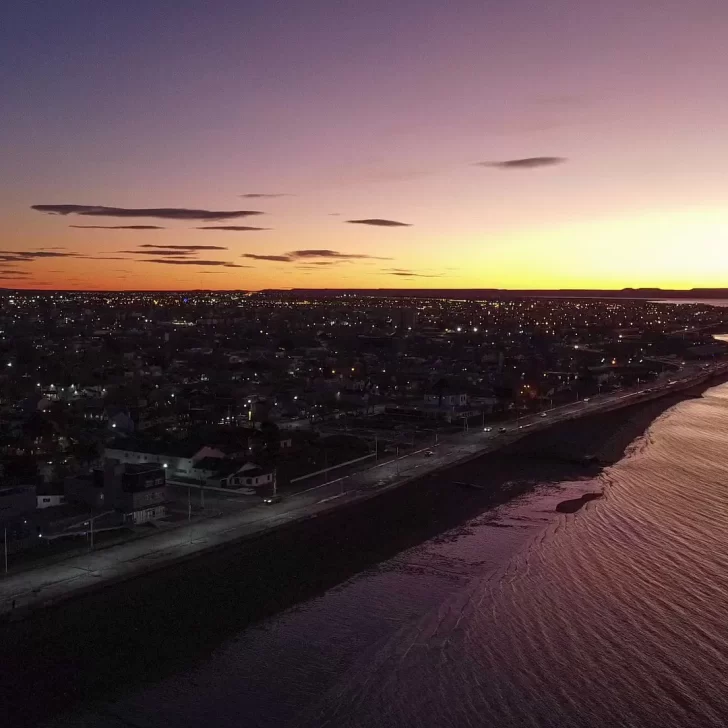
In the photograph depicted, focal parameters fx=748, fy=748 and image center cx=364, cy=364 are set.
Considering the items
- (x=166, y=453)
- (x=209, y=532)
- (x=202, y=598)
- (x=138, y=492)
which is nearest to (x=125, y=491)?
(x=138, y=492)

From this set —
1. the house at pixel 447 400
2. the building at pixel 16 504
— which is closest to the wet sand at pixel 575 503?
the building at pixel 16 504

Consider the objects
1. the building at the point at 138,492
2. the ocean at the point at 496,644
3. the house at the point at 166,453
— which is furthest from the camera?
the house at the point at 166,453

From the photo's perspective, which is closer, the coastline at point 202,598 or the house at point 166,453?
the coastline at point 202,598

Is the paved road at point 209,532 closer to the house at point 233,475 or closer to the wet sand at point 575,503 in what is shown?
the house at point 233,475

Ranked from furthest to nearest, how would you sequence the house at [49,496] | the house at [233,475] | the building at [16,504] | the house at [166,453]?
the house at [166,453], the house at [233,475], the house at [49,496], the building at [16,504]

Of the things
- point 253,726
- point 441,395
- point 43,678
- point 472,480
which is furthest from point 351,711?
point 441,395

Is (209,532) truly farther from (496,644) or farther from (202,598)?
(496,644)
